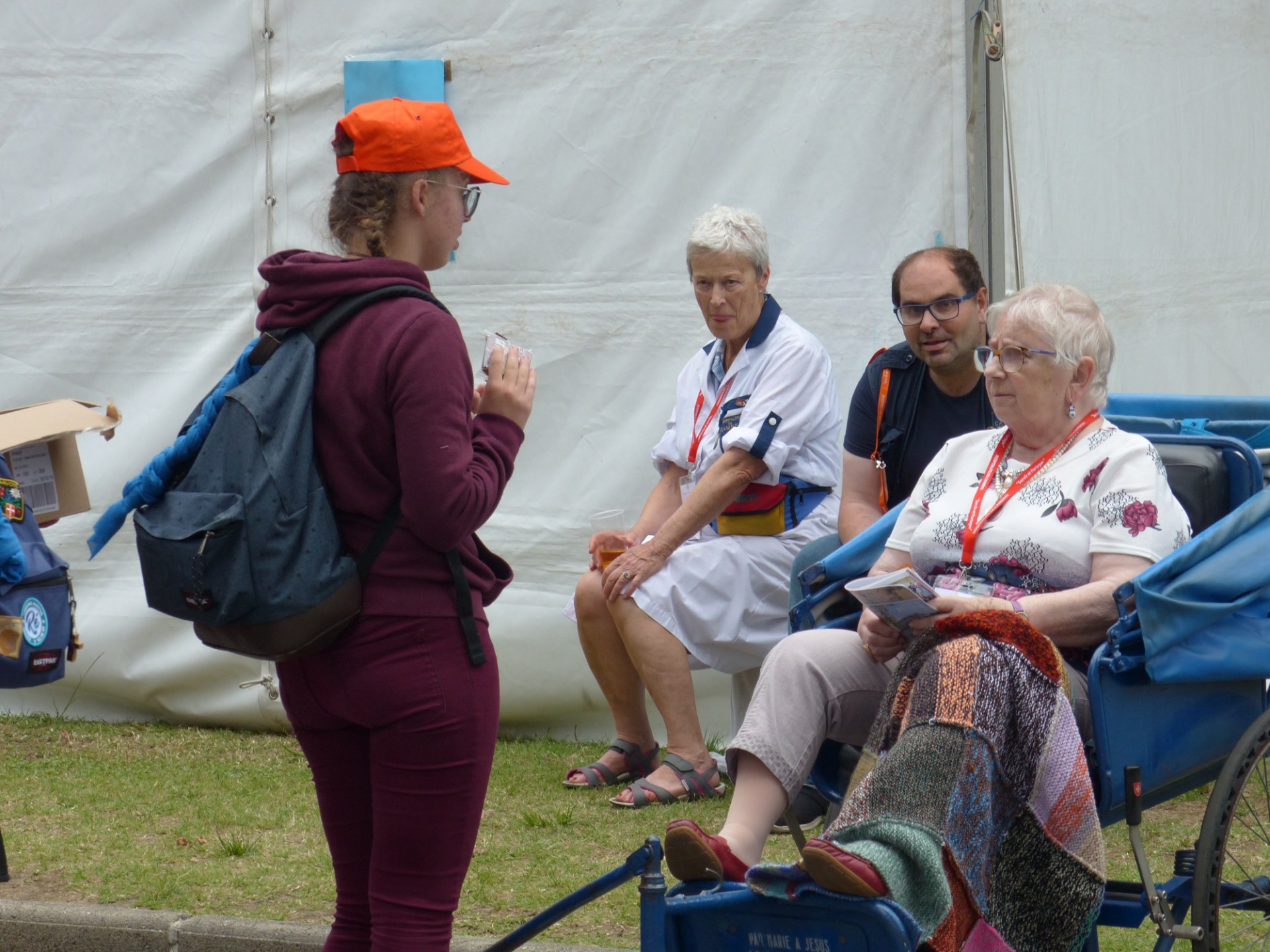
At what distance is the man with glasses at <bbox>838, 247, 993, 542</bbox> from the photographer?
4.07m

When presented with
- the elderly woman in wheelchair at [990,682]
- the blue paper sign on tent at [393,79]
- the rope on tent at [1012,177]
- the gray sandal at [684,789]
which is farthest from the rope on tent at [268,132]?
the elderly woman in wheelchair at [990,682]

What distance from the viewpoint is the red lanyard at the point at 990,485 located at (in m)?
3.08

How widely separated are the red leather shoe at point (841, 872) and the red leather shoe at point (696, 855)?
238 mm

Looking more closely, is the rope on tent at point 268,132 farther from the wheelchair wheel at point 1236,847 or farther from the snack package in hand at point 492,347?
the wheelchair wheel at point 1236,847

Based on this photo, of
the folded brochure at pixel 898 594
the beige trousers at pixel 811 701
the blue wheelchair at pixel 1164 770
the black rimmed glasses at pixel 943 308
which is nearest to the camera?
the blue wheelchair at pixel 1164 770

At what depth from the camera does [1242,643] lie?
282cm

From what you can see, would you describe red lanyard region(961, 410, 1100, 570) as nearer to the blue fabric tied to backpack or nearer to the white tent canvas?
the white tent canvas

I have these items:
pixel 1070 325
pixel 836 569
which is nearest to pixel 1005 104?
pixel 1070 325

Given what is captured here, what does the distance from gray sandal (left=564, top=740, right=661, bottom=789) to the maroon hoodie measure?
253 centimetres

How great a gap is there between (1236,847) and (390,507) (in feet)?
7.20

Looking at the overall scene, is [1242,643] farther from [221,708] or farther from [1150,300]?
[221,708]

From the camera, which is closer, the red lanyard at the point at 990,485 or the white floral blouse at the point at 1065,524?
the white floral blouse at the point at 1065,524

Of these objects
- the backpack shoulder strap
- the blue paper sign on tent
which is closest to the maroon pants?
the backpack shoulder strap

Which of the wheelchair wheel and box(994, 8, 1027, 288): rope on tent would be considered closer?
the wheelchair wheel
